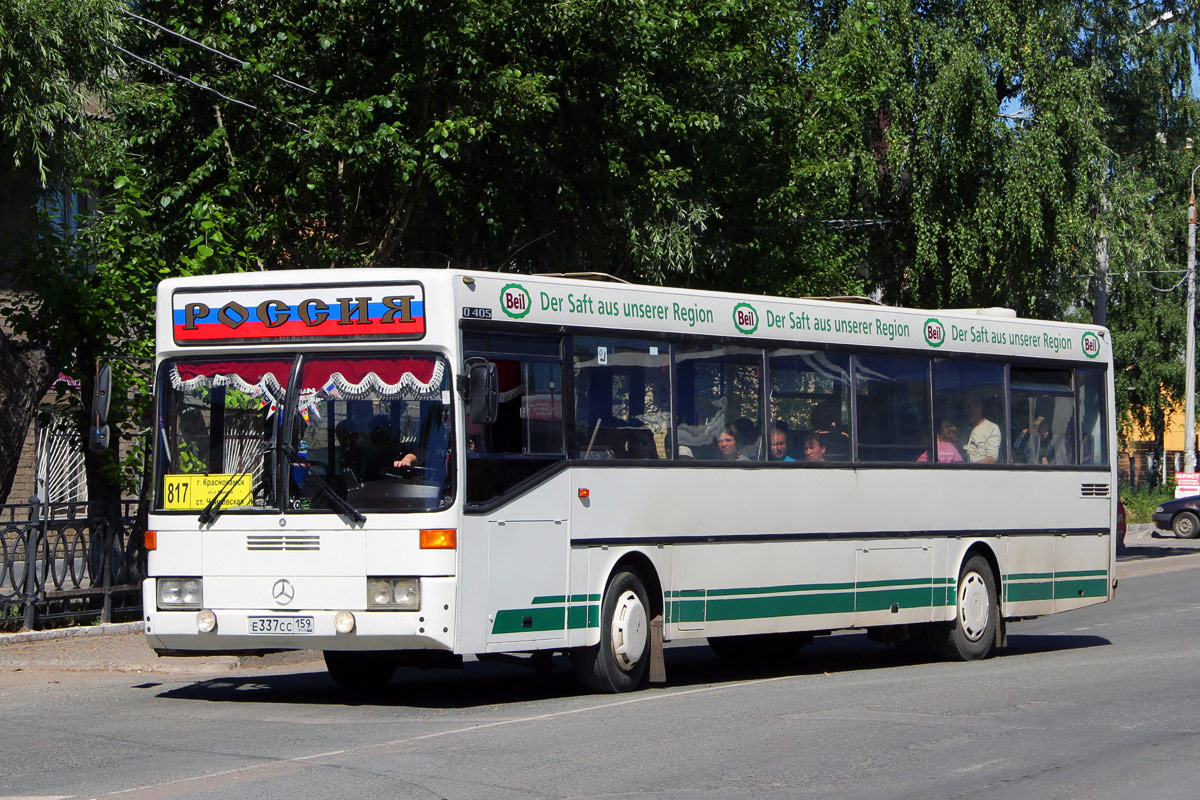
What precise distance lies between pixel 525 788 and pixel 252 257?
1036 cm

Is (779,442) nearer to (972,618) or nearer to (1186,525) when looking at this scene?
(972,618)

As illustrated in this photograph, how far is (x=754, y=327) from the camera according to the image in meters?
13.2

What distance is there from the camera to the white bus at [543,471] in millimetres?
10531

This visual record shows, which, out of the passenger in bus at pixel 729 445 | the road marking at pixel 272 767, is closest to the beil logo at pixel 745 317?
the passenger in bus at pixel 729 445

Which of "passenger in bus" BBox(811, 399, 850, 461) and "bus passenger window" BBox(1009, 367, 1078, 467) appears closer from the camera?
"passenger in bus" BBox(811, 399, 850, 461)

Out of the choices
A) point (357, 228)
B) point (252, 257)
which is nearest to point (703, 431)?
point (252, 257)

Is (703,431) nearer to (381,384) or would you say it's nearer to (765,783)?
(381,384)

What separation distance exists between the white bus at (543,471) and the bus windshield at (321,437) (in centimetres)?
2

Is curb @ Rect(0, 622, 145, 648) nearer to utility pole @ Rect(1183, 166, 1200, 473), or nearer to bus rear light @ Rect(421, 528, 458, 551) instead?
bus rear light @ Rect(421, 528, 458, 551)

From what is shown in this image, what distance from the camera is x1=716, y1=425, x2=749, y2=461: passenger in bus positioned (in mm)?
12758

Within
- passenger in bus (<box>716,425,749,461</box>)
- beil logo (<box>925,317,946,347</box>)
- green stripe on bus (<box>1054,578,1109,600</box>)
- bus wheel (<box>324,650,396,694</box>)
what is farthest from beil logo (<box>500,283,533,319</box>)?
green stripe on bus (<box>1054,578,1109,600</box>)

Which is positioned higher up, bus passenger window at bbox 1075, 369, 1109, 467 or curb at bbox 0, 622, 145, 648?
bus passenger window at bbox 1075, 369, 1109, 467

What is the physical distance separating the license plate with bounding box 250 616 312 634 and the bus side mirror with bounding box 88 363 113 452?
165cm

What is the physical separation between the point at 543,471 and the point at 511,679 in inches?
116
